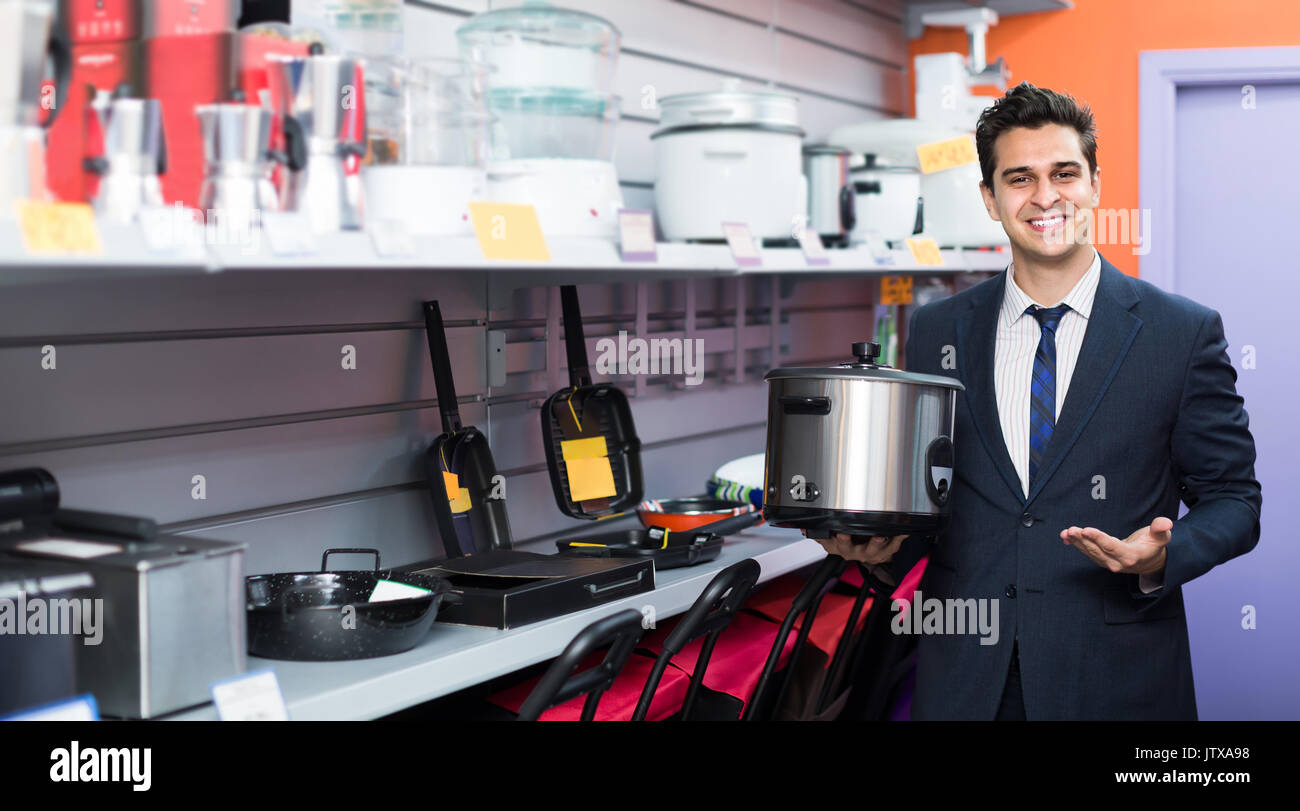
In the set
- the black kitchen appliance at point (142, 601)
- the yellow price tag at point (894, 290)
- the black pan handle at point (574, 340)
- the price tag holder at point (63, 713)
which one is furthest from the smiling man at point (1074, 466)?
the yellow price tag at point (894, 290)

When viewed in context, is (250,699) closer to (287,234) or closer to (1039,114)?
(287,234)

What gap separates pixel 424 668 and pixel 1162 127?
3163mm

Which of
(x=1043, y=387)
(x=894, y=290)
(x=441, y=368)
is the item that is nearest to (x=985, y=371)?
(x=1043, y=387)

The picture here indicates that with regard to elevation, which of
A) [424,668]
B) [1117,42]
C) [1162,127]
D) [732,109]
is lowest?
[424,668]

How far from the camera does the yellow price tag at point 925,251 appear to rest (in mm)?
2938

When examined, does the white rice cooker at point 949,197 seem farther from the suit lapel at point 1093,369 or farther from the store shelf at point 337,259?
the suit lapel at point 1093,369

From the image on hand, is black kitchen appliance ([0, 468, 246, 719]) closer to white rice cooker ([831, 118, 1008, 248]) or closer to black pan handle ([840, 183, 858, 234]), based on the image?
black pan handle ([840, 183, 858, 234])

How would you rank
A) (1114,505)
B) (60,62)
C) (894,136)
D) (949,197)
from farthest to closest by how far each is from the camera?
(894,136) → (949,197) → (1114,505) → (60,62)

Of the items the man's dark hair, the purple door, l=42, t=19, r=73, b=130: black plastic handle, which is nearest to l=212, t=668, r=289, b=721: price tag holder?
l=42, t=19, r=73, b=130: black plastic handle

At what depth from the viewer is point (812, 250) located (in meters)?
2.51
